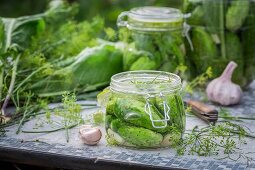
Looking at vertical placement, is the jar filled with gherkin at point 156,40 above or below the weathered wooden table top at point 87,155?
above

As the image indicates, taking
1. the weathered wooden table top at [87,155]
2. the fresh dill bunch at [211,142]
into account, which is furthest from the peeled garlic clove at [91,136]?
the fresh dill bunch at [211,142]

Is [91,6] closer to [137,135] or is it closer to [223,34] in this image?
[223,34]

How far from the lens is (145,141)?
1315 mm

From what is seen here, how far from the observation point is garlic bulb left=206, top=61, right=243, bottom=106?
168 cm

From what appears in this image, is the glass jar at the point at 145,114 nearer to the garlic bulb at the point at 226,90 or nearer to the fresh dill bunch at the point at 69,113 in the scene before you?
the fresh dill bunch at the point at 69,113

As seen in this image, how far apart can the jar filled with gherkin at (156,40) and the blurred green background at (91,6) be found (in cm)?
145

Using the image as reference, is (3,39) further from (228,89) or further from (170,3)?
(170,3)

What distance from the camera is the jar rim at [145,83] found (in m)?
1.33

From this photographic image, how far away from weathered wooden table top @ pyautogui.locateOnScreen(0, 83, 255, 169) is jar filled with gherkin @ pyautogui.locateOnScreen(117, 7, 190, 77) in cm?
30

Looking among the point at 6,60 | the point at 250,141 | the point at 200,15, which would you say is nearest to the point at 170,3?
the point at 200,15

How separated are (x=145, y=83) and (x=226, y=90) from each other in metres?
0.37

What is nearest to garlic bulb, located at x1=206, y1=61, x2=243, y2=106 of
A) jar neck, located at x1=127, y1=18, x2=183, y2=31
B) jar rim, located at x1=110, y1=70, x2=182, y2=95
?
jar neck, located at x1=127, y1=18, x2=183, y2=31

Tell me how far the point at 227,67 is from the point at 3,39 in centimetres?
61

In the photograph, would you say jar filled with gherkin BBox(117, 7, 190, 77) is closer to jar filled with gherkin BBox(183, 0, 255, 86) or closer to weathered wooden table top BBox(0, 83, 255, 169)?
jar filled with gherkin BBox(183, 0, 255, 86)
